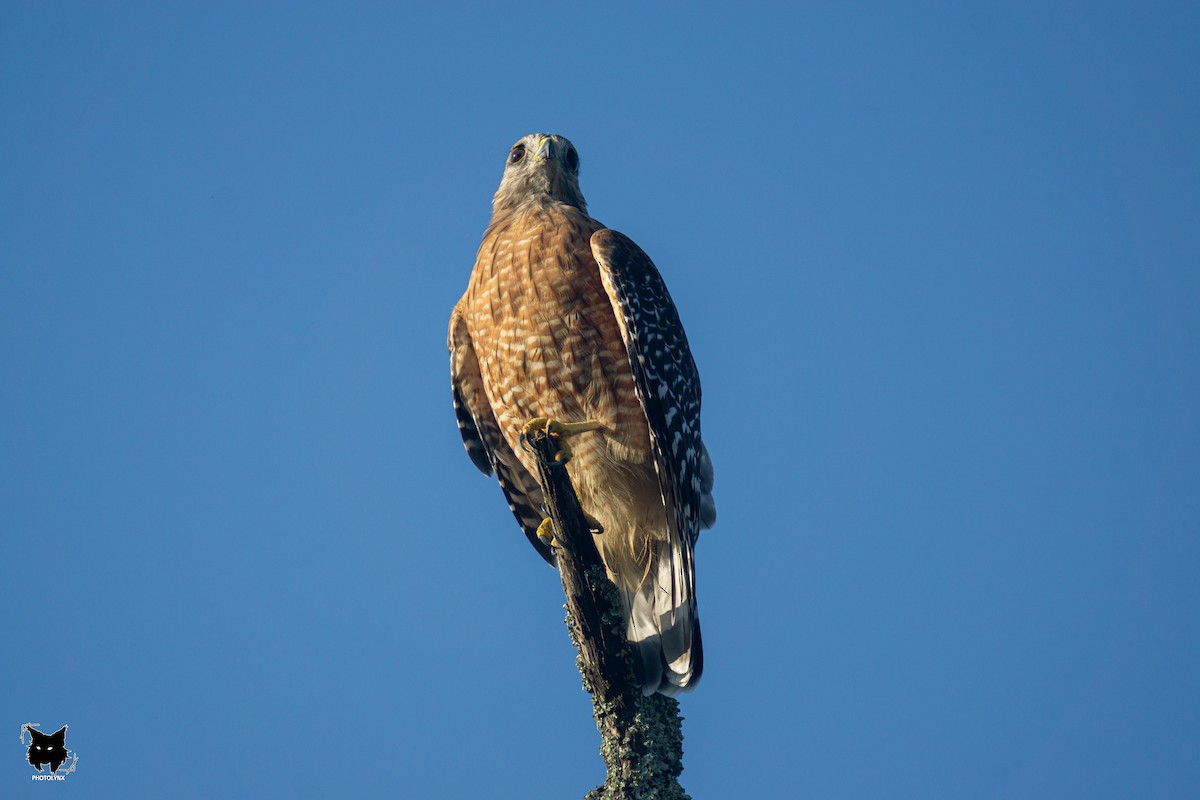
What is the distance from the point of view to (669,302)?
7.35 meters

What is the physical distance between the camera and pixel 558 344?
22.7ft

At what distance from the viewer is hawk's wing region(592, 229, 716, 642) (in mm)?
6801

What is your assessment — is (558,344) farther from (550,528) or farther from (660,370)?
(550,528)

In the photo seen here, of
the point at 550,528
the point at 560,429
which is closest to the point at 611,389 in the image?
Answer: the point at 560,429

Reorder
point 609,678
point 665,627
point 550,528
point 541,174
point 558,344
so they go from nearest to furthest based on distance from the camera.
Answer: point 609,678 < point 665,627 < point 558,344 < point 550,528 < point 541,174

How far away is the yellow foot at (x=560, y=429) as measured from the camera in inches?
260

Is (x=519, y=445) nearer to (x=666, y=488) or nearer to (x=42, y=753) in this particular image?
(x=666, y=488)

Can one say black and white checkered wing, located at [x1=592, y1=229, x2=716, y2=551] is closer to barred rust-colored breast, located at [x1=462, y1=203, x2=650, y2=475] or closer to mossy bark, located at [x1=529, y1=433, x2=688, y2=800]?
barred rust-colored breast, located at [x1=462, y1=203, x2=650, y2=475]

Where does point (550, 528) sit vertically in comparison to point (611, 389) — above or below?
below

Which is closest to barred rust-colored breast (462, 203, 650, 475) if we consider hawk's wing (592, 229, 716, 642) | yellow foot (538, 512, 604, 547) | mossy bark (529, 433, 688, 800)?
hawk's wing (592, 229, 716, 642)

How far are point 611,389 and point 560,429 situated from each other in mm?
448

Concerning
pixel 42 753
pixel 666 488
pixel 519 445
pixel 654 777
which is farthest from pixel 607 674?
pixel 42 753

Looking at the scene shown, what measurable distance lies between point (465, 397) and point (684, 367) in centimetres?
167

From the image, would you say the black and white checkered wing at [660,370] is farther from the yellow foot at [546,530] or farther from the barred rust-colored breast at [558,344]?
the yellow foot at [546,530]
